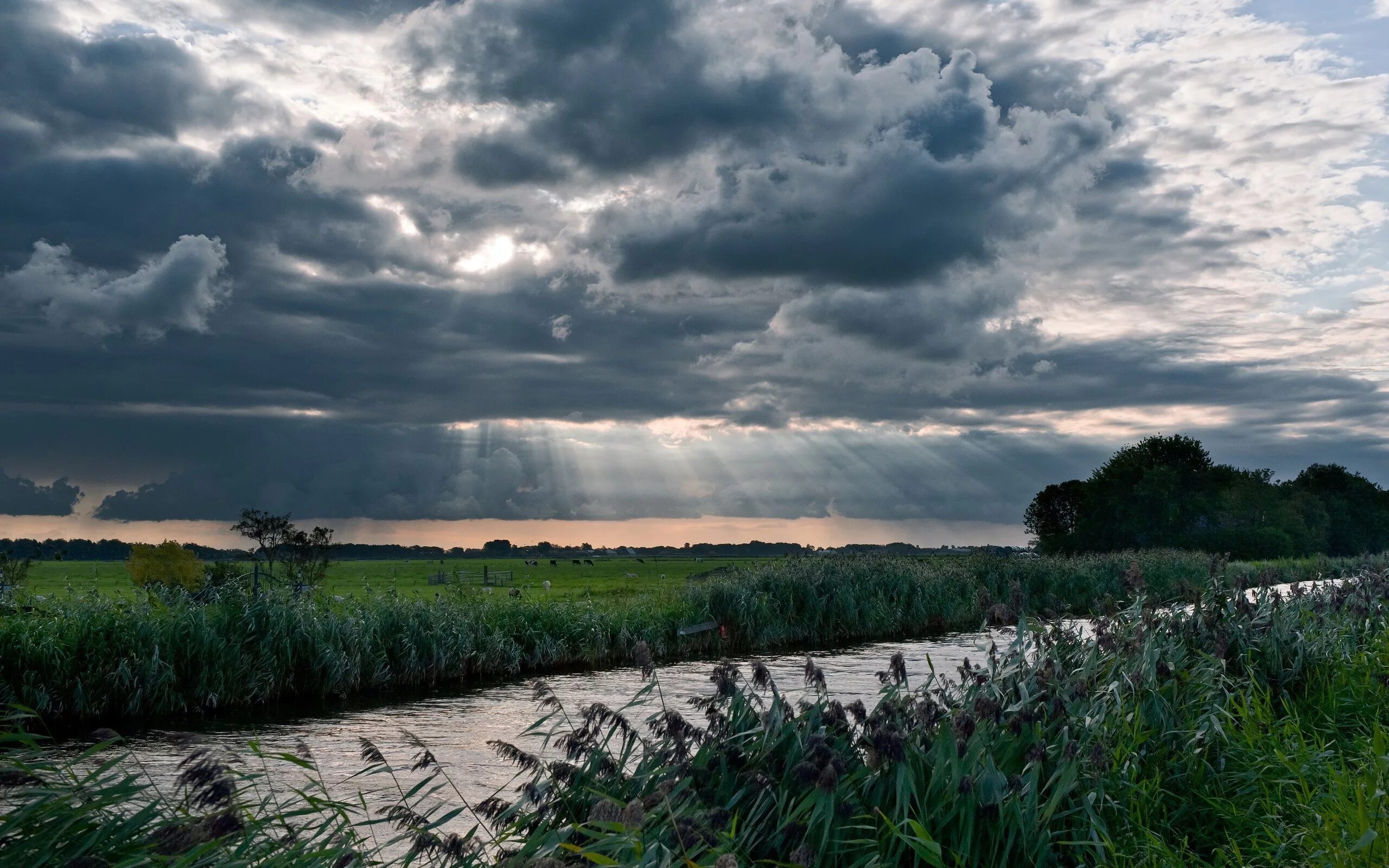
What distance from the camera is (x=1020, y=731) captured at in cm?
702

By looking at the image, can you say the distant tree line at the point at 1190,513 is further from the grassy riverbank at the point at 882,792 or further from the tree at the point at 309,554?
the grassy riverbank at the point at 882,792

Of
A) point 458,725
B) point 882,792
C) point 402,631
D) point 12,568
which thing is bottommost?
point 458,725

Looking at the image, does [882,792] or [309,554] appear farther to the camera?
[309,554]

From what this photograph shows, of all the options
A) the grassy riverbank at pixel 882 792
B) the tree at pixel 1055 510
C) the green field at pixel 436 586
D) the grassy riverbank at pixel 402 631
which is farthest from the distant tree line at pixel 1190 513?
the grassy riverbank at pixel 882 792

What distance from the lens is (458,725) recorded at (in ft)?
53.3

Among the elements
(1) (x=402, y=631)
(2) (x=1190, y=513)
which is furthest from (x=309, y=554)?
(2) (x=1190, y=513)

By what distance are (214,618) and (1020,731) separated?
16.7 m

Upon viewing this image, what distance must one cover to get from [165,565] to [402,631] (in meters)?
9.21

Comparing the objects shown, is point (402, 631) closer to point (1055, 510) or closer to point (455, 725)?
point (455, 725)

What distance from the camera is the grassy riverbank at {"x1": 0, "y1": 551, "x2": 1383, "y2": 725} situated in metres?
16.7

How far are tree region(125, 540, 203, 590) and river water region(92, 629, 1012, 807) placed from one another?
31.9 ft

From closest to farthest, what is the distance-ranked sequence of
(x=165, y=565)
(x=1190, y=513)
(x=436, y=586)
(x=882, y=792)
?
1. (x=882, y=792)
2. (x=165, y=565)
3. (x=436, y=586)
4. (x=1190, y=513)

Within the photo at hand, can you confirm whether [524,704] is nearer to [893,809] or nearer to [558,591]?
[893,809]

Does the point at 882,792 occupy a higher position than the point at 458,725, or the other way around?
the point at 882,792
